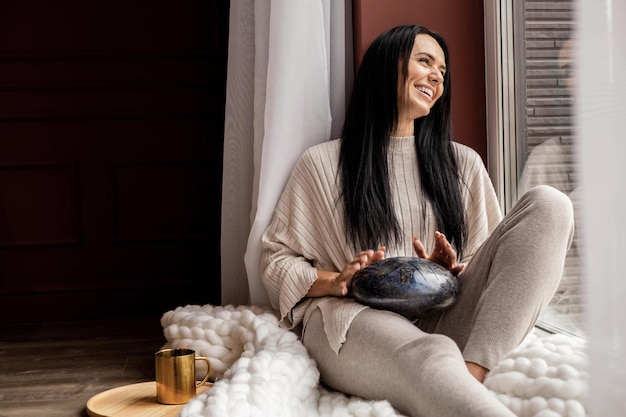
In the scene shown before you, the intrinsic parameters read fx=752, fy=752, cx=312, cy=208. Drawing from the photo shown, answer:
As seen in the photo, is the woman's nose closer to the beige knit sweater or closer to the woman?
the woman

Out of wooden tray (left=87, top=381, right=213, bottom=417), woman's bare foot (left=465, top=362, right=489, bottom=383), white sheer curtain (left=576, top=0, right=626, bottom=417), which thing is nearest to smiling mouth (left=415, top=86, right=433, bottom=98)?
woman's bare foot (left=465, top=362, right=489, bottom=383)

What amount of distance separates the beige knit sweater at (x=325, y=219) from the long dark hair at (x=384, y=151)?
0.08 feet

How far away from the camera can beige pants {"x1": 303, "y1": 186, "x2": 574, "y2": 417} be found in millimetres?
1237

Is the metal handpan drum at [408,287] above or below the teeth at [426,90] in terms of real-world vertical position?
below

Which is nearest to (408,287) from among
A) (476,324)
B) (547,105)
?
(476,324)

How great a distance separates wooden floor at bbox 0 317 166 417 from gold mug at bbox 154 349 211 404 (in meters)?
0.22

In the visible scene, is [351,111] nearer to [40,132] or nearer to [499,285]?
[499,285]

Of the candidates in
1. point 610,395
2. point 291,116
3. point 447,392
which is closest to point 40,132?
point 291,116

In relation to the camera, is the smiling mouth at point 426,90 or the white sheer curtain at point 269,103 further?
the white sheer curtain at point 269,103

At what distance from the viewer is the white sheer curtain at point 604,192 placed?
0.71m

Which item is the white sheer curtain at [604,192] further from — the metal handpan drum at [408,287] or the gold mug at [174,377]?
the gold mug at [174,377]

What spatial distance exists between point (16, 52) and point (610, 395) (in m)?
2.75

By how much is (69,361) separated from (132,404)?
71 cm

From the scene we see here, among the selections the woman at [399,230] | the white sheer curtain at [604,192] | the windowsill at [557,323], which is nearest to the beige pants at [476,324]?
the woman at [399,230]
